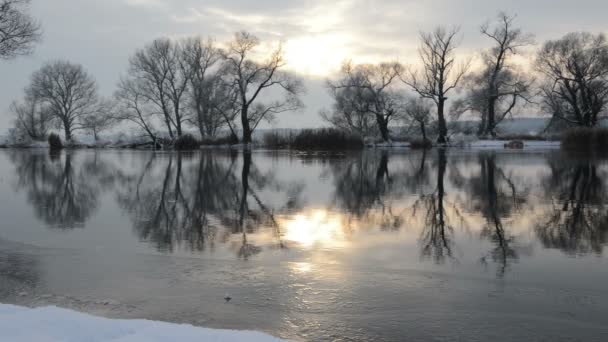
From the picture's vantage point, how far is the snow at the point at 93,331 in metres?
3.90

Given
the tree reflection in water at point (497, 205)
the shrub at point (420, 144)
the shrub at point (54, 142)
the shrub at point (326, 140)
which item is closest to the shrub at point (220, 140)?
the shrub at point (326, 140)

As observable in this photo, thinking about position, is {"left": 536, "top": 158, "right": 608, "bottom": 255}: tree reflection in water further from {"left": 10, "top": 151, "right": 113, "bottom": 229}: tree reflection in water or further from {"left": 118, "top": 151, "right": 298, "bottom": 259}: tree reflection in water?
{"left": 10, "top": 151, "right": 113, "bottom": 229}: tree reflection in water

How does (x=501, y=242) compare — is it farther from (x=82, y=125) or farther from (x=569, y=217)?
(x=82, y=125)

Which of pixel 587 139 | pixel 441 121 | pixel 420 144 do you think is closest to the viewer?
pixel 587 139

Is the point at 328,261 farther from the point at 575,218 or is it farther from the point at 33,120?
the point at 33,120

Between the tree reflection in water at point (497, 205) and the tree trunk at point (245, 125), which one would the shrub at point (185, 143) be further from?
the tree reflection in water at point (497, 205)

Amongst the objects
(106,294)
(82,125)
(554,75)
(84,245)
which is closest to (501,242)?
(106,294)

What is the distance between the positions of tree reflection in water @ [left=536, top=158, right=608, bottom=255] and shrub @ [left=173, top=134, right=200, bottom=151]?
43249 mm

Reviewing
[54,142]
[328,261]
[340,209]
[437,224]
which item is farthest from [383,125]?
[328,261]

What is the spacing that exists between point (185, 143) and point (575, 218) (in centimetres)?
4885

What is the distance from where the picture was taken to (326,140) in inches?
1925

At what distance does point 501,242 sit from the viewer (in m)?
8.18

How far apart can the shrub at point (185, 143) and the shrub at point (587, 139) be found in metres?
35.5

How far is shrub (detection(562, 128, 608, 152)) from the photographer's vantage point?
1609 inches
